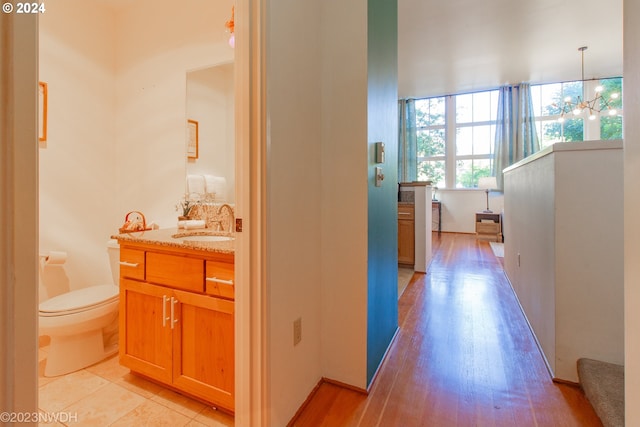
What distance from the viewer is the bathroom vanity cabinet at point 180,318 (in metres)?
1.35

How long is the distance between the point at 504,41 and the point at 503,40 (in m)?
0.05

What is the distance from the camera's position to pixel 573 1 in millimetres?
3588

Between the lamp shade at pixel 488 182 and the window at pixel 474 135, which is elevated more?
the window at pixel 474 135

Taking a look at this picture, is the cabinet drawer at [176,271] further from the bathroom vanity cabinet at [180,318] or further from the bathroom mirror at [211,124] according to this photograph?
the bathroom mirror at [211,124]

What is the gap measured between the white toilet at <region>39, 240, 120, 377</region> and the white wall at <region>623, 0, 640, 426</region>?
2380 mm

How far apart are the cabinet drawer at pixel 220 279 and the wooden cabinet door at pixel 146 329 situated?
0.86 feet

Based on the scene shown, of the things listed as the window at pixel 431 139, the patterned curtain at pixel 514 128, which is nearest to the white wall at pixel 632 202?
the patterned curtain at pixel 514 128

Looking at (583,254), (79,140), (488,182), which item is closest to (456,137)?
(488,182)

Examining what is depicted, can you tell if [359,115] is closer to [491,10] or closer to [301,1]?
[301,1]

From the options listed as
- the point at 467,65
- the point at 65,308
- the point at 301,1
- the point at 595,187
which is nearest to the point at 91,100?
the point at 65,308

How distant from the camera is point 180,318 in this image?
1461 millimetres

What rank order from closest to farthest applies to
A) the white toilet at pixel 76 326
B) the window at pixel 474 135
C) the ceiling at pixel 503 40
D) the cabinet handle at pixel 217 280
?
the cabinet handle at pixel 217 280
the white toilet at pixel 76 326
the ceiling at pixel 503 40
the window at pixel 474 135

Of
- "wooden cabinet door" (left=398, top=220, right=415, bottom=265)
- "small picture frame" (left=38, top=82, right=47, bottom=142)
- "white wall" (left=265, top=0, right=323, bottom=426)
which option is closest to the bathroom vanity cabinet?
"white wall" (left=265, top=0, right=323, bottom=426)

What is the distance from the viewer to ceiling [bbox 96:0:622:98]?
12.3ft
